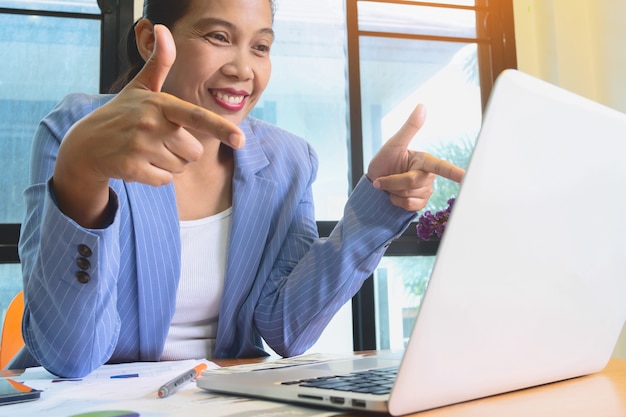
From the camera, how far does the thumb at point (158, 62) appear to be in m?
0.58

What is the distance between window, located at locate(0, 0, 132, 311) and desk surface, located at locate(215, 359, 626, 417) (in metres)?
2.13

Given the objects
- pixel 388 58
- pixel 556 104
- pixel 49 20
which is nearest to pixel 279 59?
pixel 388 58

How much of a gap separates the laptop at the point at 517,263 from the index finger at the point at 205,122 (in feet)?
0.65

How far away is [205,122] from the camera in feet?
1.69

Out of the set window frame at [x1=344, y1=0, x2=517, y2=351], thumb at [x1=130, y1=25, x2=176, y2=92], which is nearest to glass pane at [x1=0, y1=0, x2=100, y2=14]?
window frame at [x1=344, y1=0, x2=517, y2=351]

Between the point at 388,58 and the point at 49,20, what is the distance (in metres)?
1.39

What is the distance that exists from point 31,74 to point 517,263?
233cm

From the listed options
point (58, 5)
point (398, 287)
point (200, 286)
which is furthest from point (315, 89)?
point (200, 286)

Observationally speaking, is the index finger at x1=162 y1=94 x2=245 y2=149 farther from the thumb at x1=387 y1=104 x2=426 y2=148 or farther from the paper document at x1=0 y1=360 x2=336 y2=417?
the thumb at x1=387 y1=104 x2=426 y2=148

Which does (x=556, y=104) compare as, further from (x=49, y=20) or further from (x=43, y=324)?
(x=49, y=20)

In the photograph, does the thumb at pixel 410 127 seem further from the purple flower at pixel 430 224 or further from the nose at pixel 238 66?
the purple flower at pixel 430 224

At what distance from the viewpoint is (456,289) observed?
37cm

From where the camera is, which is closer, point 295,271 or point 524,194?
point 524,194

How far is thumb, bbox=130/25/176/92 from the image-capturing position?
22.9 inches
